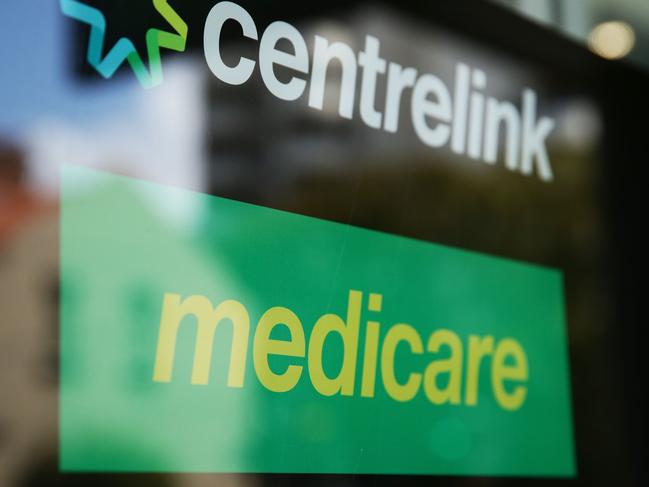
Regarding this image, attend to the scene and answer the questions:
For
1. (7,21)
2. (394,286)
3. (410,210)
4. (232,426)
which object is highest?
(7,21)

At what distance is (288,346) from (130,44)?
0.64 meters

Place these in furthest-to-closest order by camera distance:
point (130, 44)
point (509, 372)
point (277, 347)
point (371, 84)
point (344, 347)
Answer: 1. point (509, 372)
2. point (371, 84)
3. point (344, 347)
4. point (277, 347)
5. point (130, 44)

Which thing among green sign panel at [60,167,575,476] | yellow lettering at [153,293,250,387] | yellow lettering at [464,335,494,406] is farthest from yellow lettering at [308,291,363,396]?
yellow lettering at [464,335,494,406]

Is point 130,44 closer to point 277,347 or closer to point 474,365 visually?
point 277,347

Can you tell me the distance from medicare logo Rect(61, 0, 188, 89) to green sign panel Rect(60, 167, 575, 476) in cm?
20

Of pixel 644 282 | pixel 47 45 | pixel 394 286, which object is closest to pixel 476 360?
pixel 394 286

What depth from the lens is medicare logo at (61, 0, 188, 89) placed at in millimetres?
1607

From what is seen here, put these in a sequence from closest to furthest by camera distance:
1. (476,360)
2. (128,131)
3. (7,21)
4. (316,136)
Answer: (7,21), (128,131), (316,136), (476,360)

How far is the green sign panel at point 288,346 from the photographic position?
154 centimetres

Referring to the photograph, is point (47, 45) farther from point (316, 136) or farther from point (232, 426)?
point (232, 426)

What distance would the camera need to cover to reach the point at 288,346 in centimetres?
180

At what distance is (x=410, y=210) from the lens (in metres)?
2.06

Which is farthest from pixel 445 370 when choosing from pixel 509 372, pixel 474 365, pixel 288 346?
pixel 288 346

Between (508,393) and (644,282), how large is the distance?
0.64m
